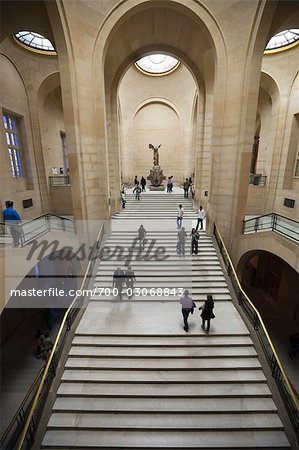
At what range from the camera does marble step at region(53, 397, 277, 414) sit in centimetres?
525

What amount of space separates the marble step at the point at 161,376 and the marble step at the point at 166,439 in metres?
0.97

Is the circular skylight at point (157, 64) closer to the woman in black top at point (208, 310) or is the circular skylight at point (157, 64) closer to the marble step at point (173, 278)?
the marble step at point (173, 278)

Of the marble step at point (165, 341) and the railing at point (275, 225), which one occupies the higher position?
the railing at point (275, 225)

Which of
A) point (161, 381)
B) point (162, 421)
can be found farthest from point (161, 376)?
point (162, 421)

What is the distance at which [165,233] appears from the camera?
11.2m

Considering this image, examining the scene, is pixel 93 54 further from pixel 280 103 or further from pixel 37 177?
pixel 280 103

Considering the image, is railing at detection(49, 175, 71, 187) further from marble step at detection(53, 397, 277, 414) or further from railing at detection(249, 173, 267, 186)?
marble step at detection(53, 397, 277, 414)

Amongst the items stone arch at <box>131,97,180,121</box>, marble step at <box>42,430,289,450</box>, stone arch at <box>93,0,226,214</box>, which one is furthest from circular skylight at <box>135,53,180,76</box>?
marble step at <box>42,430,289,450</box>

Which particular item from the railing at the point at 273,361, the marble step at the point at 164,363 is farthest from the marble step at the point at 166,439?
the marble step at the point at 164,363

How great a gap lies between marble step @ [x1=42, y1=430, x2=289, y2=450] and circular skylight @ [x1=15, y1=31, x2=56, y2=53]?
17610mm

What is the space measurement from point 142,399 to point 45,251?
5.69 meters

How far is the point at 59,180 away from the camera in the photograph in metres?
16.0

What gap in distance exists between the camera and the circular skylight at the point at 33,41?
12523 millimetres

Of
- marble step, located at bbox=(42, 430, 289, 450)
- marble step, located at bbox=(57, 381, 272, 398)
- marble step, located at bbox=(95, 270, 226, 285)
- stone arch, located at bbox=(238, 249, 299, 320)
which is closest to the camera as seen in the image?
marble step, located at bbox=(42, 430, 289, 450)
